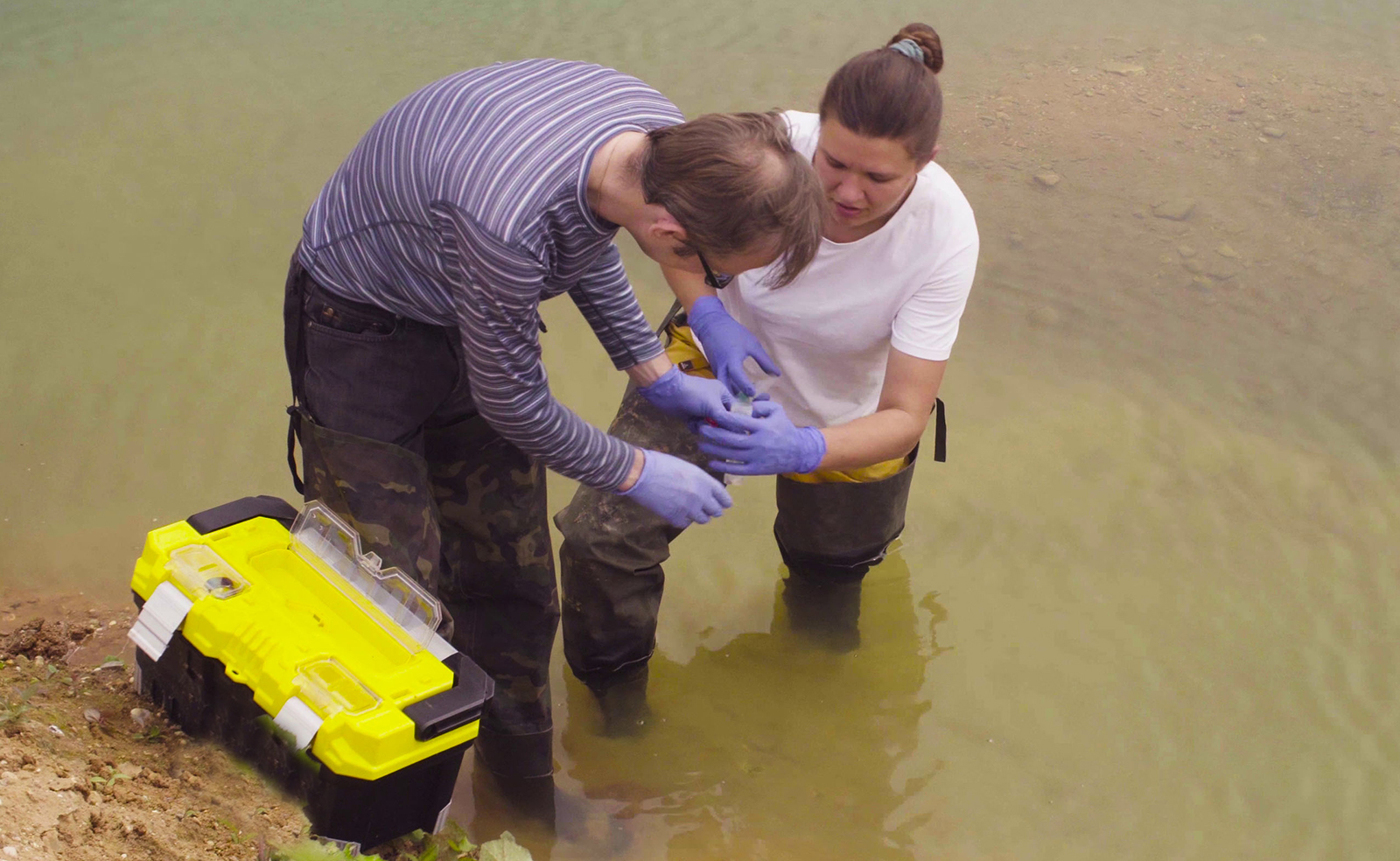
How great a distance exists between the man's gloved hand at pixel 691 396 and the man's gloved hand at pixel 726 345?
6cm

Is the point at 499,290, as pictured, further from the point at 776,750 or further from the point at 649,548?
the point at 776,750

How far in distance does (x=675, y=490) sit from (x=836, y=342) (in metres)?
0.63

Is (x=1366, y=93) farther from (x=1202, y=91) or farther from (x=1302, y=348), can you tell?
(x=1302, y=348)

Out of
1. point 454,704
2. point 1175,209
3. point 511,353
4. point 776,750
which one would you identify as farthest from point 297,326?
point 1175,209

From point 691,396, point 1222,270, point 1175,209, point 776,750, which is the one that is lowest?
point 776,750

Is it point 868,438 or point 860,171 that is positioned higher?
point 860,171

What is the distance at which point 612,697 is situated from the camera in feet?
9.64

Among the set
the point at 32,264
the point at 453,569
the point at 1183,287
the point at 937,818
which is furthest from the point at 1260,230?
the point at 32,264

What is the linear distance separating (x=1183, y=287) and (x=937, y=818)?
106 inches

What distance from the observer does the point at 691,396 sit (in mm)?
2414

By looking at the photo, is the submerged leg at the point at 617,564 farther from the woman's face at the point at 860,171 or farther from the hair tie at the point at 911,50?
the hair tie at the point at 911,50

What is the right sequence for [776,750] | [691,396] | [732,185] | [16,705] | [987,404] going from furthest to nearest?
[987,404], [776,750], [691,396], [16,705], [732,185]

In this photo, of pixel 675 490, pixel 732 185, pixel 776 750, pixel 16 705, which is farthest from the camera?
pixel 776 750

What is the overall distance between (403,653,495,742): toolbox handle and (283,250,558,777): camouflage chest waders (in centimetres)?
38
